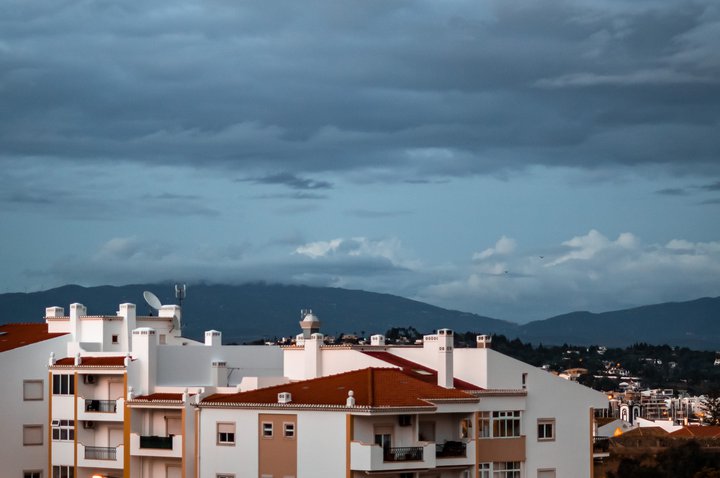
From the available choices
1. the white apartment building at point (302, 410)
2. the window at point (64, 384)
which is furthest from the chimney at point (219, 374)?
the window at point (64, 384)

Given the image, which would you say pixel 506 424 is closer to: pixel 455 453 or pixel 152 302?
pixel 455 453

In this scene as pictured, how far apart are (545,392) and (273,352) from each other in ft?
57.0

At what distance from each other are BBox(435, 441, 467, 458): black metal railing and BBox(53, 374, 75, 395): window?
19.9 m

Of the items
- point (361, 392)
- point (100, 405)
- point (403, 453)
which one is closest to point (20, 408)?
point (100, 405)

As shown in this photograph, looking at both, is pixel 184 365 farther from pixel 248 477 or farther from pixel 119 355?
pixel 248 477

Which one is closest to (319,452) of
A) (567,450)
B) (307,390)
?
(307,390)

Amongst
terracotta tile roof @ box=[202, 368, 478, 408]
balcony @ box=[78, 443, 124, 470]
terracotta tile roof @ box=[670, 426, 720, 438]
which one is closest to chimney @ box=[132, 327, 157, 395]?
balcony @ box=[78, 443, 124, 470]

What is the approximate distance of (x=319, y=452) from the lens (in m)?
65.8

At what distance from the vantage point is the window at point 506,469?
7281 cm

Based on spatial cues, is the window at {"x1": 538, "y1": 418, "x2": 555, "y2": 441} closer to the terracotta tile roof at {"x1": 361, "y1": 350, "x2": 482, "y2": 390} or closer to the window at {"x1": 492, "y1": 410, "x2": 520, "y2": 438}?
the window at {"x1": 492, "y1": 410, "x2": 520, "y2": 438}

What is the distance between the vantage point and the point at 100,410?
76.0 meters

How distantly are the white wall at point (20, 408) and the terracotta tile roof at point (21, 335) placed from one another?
73 cm

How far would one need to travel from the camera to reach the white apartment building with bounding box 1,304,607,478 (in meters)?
66.0

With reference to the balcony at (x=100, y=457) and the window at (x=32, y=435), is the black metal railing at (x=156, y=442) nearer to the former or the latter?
the balcony at (x=100, y=457)
